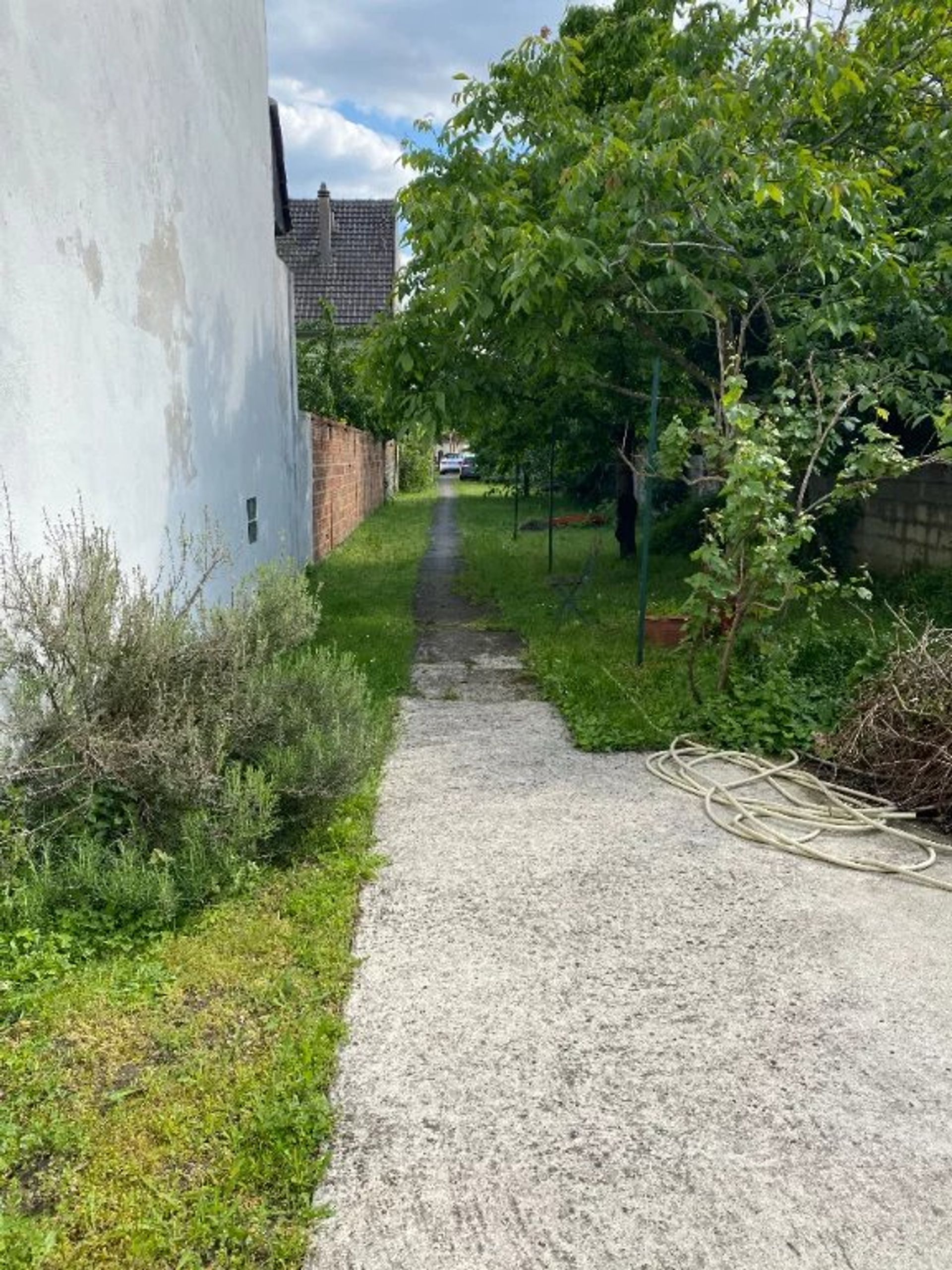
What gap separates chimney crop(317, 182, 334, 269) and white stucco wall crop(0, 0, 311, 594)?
21.4 metres

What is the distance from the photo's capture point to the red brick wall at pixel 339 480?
12062 millimetres

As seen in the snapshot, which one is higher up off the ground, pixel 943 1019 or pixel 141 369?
pixel 141 369

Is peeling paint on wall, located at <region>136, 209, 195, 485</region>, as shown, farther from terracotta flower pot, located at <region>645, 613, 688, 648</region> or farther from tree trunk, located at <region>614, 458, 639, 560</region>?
tree trunk, located at <region>614, 458, 639, 560</region>

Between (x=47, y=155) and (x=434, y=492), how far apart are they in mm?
30184

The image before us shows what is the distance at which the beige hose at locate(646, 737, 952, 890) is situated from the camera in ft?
12.1

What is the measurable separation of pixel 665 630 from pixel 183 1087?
5.53m

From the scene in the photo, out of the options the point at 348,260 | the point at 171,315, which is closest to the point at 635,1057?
the point at 171,315

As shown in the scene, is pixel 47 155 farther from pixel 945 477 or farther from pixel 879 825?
pixel 945 477

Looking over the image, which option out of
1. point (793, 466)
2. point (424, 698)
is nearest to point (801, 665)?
point (793, 466)

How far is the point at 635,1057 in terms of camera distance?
2.41 metres

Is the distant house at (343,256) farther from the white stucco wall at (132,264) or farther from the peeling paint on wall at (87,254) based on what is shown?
the peeling paint on wall at (87,254)

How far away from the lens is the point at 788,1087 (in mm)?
2297

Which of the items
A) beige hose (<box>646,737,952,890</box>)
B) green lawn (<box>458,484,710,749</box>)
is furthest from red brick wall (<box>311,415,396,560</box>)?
beige hose (<box>646,737,952,890</box>)

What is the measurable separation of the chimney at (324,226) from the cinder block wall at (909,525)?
74.1 feet
